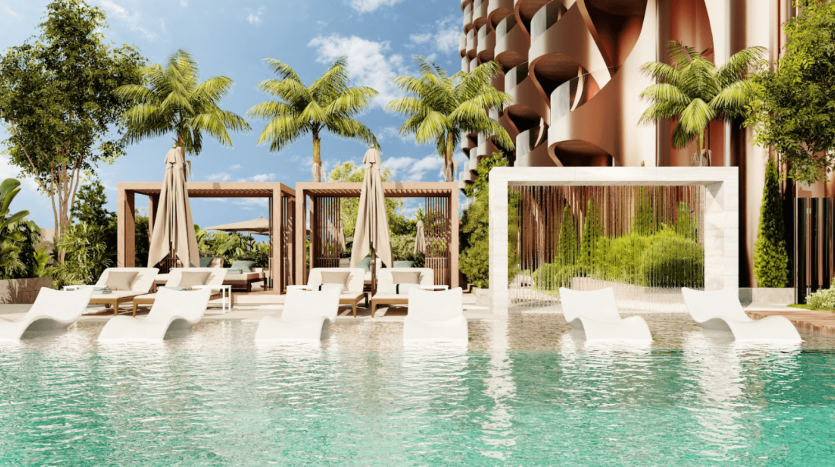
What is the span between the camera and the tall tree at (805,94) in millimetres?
10602

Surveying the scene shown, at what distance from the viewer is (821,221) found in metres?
14.3

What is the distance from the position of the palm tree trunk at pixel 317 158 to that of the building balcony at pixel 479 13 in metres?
24.2

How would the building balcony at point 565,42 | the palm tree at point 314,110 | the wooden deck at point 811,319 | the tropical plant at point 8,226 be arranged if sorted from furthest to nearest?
the building balcony at point 565,42 → the palm tree at point 314,110 → the tropical plant at point 8,226 → the wooden deck at point 811,319

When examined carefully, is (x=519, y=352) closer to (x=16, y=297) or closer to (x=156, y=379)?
(x=156, y=379)

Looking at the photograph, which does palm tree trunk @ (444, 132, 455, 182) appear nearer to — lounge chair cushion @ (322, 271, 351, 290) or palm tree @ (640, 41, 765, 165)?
palm tree @ (640, 41, 765, 165)

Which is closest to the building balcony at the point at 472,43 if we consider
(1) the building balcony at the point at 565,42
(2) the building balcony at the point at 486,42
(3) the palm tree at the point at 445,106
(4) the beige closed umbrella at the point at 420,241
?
(2) the building balcony at the point at 486,42

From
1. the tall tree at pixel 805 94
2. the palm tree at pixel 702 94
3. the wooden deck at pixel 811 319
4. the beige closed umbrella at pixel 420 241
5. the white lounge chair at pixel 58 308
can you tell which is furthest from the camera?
the beige closed umbrella at pixel 420 241

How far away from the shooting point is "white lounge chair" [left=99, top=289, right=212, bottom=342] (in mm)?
8195

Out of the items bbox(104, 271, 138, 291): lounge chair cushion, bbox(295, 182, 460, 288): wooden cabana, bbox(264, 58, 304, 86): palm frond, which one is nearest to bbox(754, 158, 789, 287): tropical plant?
bbox(295, 182, 460, 288): wooden cabana

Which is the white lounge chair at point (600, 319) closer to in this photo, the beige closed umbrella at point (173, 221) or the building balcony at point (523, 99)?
the beige closed umbrella at point (173, 221)

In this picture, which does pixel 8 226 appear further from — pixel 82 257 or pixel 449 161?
pixel 449 161

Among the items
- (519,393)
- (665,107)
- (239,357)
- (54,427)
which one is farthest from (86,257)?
(665,107)

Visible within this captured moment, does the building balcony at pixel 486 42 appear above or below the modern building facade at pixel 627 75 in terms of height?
above

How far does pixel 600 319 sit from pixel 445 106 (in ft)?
45.7
